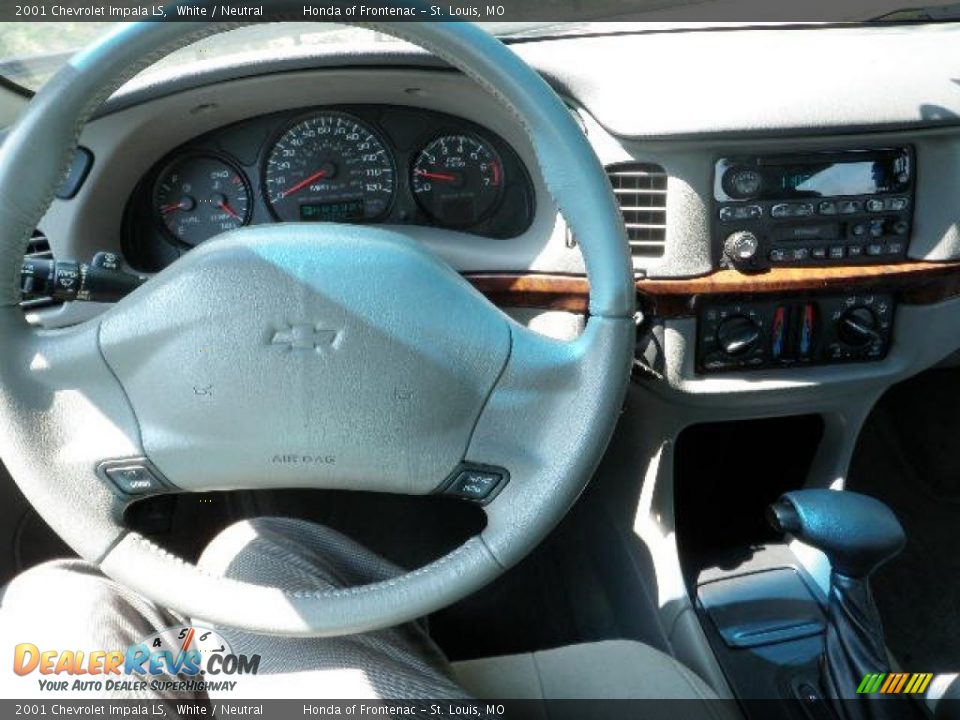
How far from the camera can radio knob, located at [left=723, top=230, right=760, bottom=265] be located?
1771 millimetres

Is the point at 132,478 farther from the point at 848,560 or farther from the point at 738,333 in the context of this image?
the point at 738,333

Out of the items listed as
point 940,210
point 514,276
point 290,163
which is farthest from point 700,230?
point 290,163

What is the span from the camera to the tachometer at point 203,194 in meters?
1.91

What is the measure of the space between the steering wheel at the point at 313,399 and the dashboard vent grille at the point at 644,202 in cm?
67

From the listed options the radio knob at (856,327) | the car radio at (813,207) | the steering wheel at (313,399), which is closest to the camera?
the steering wheel at (313,399)

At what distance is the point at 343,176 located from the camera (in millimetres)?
1899

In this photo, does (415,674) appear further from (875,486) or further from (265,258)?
(875,486)

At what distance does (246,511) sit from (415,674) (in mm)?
1036

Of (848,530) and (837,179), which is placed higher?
(837,179)

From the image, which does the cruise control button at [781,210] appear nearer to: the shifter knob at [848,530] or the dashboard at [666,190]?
the dashboard at [666,190]

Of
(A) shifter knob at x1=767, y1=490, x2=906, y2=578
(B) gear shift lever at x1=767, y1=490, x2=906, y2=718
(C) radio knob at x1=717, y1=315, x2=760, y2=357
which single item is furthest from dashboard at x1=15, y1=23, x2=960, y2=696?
(A) shifter knob at x1=767, y1=490, x2=906, y2=578

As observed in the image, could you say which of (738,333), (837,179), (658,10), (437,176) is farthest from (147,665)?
(658,10)

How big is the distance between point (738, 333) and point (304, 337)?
989 millimetres

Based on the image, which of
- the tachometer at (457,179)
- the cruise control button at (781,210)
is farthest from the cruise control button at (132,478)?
the cruise control button at (781,210)
